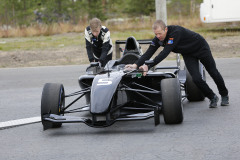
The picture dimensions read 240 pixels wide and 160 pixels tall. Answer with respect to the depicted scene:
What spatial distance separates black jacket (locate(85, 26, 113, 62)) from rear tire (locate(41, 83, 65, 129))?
2.23 meters

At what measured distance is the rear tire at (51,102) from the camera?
744 centimetres

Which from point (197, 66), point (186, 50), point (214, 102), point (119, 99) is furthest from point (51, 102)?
point (214, 102)

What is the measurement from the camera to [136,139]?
6781mm

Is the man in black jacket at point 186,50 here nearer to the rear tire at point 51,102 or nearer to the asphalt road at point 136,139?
the asphalt road at point 136,139

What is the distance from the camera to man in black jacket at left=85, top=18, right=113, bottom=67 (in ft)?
31.8

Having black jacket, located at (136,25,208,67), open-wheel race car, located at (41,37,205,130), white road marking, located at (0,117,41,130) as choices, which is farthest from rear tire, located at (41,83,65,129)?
black jacket, located at (136,25,208,67)

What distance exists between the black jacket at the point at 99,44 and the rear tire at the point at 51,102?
2.23 m

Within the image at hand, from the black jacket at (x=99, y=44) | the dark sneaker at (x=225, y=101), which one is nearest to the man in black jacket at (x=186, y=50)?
the dark sneaker at (x=225, y=101)

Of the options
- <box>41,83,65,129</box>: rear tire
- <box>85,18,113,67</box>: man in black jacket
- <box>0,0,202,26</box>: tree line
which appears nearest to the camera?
<box>41,83,65,129</box>: rear tire

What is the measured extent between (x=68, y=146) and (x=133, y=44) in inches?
126

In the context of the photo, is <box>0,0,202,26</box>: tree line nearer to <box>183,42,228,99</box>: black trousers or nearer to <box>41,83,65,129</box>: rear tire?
<box>183,42,228,99</box>: black trousers

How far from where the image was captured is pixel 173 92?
23.9 ft

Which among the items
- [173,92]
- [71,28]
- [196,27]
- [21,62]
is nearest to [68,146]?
[173,92]

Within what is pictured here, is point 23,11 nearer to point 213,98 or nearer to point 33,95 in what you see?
point 33,95
